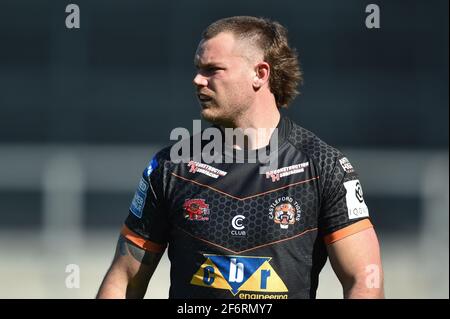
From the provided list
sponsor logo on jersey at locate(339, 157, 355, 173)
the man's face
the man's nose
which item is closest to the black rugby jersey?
sponsor logo on jersey at locate(339, 157, 355, 173)

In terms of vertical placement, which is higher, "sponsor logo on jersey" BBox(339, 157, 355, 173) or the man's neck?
the man's neck

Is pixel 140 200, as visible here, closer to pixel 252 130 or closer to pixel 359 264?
pixel 252 130

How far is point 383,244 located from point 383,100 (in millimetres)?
Result: 3771

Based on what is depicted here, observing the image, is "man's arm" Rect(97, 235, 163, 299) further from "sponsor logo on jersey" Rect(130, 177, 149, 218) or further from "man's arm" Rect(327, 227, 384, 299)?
"man's arm" Rect(327, 227, 384, 299)

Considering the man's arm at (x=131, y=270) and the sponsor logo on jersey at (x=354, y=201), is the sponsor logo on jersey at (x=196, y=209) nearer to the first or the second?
the man's arm at (x=131, y=270)

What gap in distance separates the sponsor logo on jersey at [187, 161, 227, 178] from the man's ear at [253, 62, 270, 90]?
15.4 inches

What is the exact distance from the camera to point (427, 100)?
1366 cm

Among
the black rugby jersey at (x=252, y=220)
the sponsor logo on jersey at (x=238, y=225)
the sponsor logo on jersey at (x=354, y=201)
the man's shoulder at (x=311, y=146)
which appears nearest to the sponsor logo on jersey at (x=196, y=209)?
the black rugby jersey at (x=252, y=220)

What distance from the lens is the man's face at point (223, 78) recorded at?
3.91 meters

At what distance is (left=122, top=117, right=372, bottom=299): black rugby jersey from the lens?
379 cm

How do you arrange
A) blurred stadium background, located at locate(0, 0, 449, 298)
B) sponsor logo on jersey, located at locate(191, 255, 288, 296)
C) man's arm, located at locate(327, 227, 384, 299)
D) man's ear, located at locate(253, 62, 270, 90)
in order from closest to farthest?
man's arm, located at locate(327, 227, 384, 299) → sponsor logo on jersey, located at locate(191, 255, 288, 296) → man's ear, located at locate(253, 62, 270, 90) → blurred stadium background, located at locate(0, 0, 449, 298)
